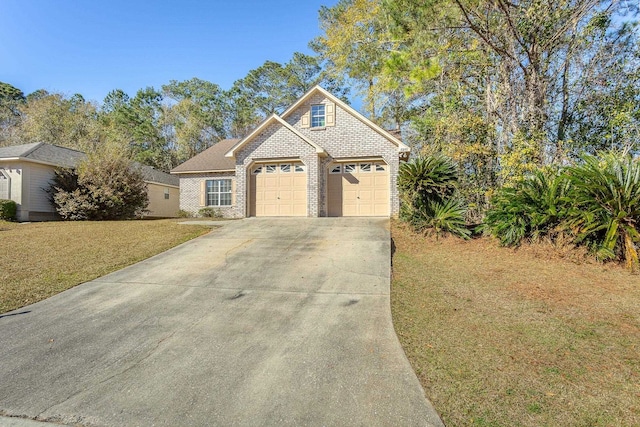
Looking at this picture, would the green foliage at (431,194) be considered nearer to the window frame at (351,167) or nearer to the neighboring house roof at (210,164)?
the window frame at (351,167)

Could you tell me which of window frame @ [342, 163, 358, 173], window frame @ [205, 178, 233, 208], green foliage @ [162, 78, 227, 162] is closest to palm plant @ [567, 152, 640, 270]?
window frame @ [342, 163, 358, 173]

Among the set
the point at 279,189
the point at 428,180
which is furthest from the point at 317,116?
the point at 428,180

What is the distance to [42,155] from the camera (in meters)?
16.9

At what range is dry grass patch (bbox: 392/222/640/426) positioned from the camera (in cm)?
287

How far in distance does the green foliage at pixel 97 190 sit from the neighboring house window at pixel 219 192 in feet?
12.4

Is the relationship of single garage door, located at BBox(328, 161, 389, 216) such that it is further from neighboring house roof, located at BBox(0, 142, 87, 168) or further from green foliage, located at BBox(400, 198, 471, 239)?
neighboring house roof, located at BBox(0, 142, 87, 168)

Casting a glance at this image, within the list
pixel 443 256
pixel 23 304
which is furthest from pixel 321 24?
pixel 23 304

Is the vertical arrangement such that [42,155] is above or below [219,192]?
above

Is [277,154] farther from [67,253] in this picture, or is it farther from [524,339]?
[524,339]

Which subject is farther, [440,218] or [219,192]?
[219,192]

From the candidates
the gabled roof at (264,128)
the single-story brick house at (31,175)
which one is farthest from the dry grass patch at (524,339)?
the single-story brick house at (31,175)

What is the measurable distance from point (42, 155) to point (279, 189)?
12.5 meters

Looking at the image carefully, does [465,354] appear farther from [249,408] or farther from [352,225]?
[352,225]

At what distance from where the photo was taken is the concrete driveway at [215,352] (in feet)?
9.81
